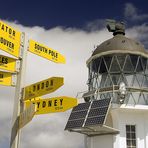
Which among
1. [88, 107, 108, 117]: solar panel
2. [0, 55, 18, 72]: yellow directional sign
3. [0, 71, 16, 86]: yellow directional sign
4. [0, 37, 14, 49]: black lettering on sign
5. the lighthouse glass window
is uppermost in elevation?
[0, 37, 14, 49]: black lettering on sign

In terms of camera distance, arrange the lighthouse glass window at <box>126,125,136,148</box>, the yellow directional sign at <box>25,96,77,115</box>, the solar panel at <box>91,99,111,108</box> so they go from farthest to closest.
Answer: the lighthouse glass window at <box>126,125,136,148</box> < the solar panel at <box>91,99,111,108</box> < the yellow directional sign at <box>25,96,77,115</box>

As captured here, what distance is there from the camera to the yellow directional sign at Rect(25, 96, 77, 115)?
25.6 ft

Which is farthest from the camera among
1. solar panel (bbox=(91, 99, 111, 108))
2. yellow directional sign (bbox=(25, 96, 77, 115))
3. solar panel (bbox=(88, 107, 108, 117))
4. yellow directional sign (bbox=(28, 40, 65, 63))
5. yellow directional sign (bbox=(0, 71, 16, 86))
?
solar panel (bbox=(91, 99, 111, 108))

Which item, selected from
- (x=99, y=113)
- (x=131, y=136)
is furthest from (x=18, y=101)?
(x=131, y=136)

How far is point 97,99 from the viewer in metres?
21.7

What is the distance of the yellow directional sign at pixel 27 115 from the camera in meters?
7.27

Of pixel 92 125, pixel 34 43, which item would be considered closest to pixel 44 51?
pixel 34 43

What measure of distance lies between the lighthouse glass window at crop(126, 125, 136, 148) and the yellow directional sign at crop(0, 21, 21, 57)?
14.3 metres

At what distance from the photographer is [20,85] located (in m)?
Result: 8.12

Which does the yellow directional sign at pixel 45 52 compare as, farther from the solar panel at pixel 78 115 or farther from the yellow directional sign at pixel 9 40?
the solar panel at pixel 78 115

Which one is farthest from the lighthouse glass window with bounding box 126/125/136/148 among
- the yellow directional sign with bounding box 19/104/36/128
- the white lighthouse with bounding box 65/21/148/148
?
the yellow directional sign with bounding box 19/104/36/128

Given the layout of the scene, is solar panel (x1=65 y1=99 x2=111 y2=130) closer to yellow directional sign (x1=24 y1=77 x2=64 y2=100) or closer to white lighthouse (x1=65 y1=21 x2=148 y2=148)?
white lighthouse (x1=65 y1=21 x2=148 y2=148)

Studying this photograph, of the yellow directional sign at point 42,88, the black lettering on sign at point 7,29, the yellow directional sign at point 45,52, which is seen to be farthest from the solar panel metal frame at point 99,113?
the black lettering on sign at point 7,29

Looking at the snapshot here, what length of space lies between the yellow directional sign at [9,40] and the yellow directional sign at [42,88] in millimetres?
904
